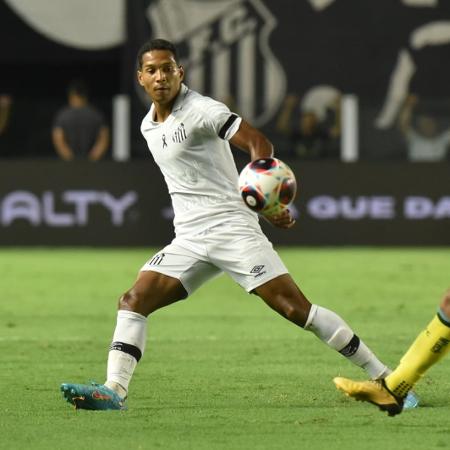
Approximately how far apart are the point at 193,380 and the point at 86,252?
11.0 m

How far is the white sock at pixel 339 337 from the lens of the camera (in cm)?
802

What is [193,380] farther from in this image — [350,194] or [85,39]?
[85,39]

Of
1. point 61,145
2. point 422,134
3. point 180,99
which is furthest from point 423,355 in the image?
point 61,145

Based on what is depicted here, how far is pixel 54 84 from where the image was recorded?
88.8 feet

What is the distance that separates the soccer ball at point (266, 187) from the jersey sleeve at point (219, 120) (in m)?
0.34

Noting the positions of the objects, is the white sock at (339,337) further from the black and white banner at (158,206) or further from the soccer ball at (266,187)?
the black and white banner at (158,206)

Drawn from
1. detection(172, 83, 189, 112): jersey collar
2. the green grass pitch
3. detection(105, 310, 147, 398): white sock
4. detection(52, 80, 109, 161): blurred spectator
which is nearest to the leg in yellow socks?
the green grass pitch

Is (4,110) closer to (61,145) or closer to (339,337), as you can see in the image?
(61,145)

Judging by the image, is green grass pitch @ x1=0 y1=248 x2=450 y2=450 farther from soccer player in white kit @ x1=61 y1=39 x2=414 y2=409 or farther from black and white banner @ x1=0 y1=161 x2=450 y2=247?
black and white banner @ x1=0 y1=161 x2=450 y2=247

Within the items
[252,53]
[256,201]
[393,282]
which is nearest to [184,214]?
[256,201]

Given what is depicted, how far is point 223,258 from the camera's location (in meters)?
8.20

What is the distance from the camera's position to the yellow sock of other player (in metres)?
7.50

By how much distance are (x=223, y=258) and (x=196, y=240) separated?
19 cm

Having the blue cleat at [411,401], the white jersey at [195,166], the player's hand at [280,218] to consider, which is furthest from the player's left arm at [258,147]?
the blue cleat at [411,401]
